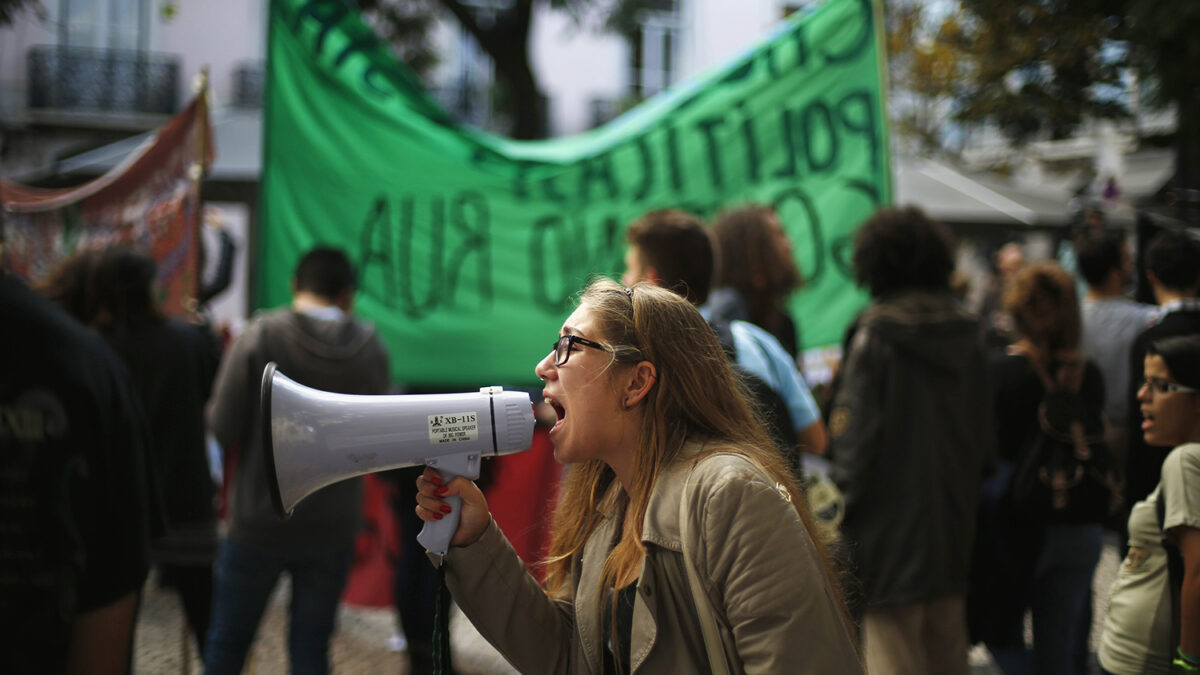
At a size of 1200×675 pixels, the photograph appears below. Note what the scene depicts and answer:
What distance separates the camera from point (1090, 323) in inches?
173

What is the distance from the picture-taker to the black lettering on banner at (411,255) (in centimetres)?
436

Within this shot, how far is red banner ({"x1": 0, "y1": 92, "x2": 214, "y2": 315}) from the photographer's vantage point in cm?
429

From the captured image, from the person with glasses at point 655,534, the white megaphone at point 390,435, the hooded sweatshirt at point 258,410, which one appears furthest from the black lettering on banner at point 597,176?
the white megaphone at point 390,435

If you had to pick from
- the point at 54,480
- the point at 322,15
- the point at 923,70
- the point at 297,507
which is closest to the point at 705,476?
the point at 54,480

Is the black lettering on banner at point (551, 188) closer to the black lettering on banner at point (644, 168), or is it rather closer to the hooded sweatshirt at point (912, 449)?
the black lettering on banner at point (644, 168)

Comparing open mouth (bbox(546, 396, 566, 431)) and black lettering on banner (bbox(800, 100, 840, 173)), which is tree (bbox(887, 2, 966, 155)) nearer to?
black lettering on banner (bbox(800, 100, 840, 173))

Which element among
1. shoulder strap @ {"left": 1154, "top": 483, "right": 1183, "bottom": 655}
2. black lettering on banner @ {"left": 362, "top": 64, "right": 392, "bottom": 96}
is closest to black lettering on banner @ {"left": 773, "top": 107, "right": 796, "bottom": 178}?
black lettering on banner @ {"left": 362, "top": 64, "right": 392, "bottom": 96}

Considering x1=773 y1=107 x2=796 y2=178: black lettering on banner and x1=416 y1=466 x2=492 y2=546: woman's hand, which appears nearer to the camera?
x1=416 y1=466 x2=492 y2=546: woman's hand

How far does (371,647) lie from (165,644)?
979 mm

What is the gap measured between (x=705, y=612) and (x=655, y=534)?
0.46ft

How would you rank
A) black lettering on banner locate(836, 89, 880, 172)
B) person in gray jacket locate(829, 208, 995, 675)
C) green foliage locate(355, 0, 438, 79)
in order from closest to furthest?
1. person in gray jacket locate(829, 208, 995, 675)
2. black lettering on banner locate(836, 89, 880, 172)
3. green foliage locate(355, 0, 438, 79)

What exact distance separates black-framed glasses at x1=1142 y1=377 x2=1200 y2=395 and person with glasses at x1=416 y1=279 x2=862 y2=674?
48.5 inches

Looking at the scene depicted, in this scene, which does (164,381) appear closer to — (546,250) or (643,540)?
(546,250)

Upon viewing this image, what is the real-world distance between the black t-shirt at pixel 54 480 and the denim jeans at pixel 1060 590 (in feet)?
9.41
